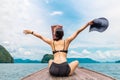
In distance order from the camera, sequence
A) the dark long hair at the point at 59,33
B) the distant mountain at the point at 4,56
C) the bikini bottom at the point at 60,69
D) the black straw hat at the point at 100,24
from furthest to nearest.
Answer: the distant mountain at the point at 4,56, the black straw hat at the point at 100,24, the dark long hair at the point at 59,33, the bikini bottom at the point at 60,69

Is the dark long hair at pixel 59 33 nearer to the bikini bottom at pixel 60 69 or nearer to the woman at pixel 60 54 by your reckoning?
the woman at pixel 60 54

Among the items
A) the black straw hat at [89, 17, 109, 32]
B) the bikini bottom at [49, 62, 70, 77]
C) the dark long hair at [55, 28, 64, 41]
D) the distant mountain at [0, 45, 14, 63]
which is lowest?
the bikini bottom at [49, 62, 70, 77]

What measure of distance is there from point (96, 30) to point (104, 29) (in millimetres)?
287

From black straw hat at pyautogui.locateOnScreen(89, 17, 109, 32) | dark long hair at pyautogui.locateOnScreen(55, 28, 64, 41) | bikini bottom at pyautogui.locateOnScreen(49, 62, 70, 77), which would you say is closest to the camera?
bikini bottom at pyautogui.locateOnScreen(49, 62, 70, 77)

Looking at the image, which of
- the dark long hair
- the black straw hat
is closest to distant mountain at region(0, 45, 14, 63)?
the black straw hat

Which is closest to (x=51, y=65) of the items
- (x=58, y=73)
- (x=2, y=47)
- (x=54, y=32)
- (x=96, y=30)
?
(x=58, y=73)

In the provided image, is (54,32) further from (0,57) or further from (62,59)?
(0,57)

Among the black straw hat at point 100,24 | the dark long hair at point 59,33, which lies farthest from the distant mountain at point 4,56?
the dark long hair at point 59,33

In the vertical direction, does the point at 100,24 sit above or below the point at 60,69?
above

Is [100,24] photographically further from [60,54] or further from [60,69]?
[60,69]

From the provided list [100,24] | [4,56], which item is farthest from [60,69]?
[4,56]

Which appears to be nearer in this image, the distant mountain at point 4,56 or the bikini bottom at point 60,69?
the bikini bottom at point 60,69

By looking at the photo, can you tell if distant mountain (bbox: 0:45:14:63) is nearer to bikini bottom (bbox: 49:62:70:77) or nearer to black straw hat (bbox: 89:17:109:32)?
black straw hat (bbox: 89:17:109:32)

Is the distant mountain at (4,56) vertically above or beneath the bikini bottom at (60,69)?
above
